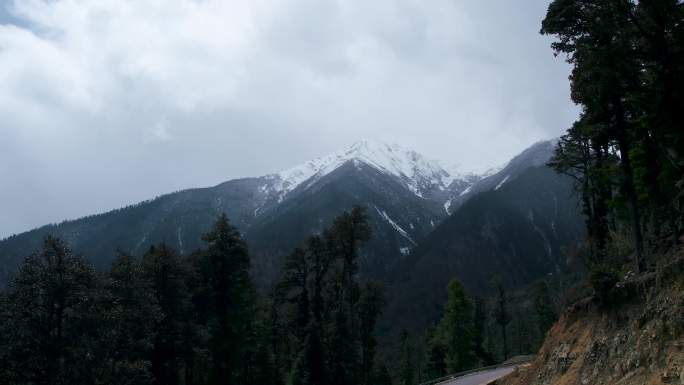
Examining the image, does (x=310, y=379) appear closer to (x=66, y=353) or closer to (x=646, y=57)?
(x=66, y=353)

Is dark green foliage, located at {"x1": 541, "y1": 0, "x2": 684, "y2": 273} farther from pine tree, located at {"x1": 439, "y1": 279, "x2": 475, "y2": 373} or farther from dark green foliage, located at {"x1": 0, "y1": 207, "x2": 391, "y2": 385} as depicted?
pine tree, located at {"x1": 439, "y1": 279, "x2": 475, "y2": 373}

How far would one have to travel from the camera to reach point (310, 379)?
4159 cm

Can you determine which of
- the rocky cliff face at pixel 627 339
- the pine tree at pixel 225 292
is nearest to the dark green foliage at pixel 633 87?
the rocky cliff face at pixel 627 339

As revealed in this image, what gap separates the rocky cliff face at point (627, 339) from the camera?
48.0ft

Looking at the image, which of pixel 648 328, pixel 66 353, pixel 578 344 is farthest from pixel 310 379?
pixel 648 328

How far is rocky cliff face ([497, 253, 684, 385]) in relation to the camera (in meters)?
14.6

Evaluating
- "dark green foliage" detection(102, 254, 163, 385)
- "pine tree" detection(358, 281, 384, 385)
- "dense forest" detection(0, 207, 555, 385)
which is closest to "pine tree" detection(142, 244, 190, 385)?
"dense forest" detection(0, 207, 555, 385)

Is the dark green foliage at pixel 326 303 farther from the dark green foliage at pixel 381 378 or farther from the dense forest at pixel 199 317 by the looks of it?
the dark green foliage at pixel 381 378

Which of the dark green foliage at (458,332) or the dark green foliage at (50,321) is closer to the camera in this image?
the dark green foliage at (50,321)

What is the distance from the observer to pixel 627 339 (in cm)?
1711

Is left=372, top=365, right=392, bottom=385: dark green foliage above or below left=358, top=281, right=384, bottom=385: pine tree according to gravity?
below

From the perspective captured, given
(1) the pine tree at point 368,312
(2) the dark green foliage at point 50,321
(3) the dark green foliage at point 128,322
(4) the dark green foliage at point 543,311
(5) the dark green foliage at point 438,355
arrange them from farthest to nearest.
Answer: (4) the dark green foliage at point 543,311 < (5) the dark green foliage at point 438,355 < (1) the pine tree at point 368,312 < (3) the dark green foliage at point 128,322 < (2) the dark green foliage at point 50,321

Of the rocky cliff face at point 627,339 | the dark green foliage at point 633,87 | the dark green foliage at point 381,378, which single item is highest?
the dark green foliage at point 633,87

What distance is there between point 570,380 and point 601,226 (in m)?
19.0
